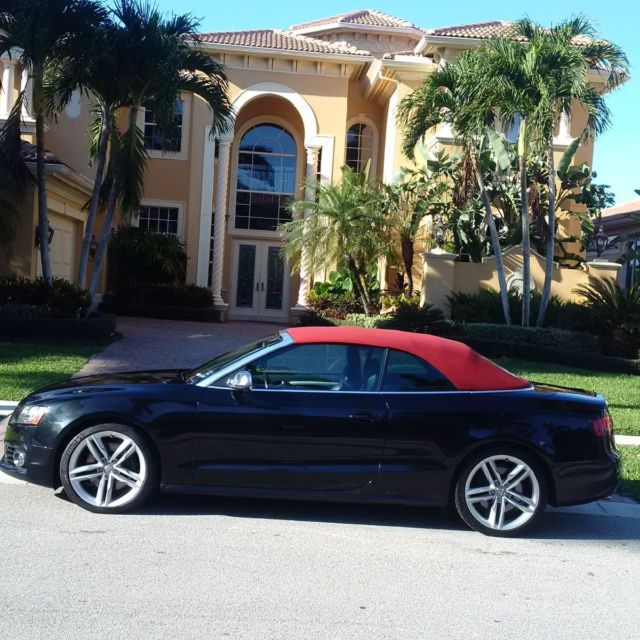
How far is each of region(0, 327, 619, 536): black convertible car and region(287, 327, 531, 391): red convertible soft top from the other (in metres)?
0.04

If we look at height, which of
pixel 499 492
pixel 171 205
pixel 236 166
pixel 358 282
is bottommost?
pixel 499 492

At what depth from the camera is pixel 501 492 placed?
6.06 m

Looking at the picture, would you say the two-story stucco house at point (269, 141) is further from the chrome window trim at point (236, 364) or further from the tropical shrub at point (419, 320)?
the chrome window trim at point (236, 364)

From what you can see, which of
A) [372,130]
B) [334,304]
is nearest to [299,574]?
[334,304]

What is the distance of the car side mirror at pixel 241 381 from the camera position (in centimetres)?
596

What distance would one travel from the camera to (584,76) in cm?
1463

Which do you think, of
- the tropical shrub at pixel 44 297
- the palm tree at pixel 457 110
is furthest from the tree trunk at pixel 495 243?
the tropical shrub at pixel 44 297

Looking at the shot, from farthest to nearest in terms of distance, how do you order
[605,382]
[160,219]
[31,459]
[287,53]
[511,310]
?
[160,219] → [287,53] → [511,310] → [605,382] → [31,459]

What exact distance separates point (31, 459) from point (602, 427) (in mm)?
4269

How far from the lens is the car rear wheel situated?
6.03 meters

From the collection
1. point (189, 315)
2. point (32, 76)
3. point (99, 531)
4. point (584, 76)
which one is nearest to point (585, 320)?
point (584, 76)

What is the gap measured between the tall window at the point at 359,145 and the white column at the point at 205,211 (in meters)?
4.40

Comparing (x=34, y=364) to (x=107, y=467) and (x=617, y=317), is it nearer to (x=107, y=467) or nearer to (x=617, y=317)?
(x=107, y=467)

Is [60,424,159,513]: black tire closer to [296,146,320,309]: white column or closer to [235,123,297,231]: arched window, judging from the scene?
[296,146,320,309]: white column
